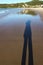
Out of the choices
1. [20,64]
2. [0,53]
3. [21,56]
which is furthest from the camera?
[0,53]

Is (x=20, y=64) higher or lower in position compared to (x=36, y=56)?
lower

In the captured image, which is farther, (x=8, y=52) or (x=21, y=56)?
(x=8, y=52)

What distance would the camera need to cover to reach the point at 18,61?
4031 millimetres

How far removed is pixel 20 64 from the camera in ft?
12.6

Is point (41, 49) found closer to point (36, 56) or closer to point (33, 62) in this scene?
point (36, 56)

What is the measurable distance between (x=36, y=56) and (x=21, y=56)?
421 mm

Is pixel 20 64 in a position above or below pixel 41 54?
below

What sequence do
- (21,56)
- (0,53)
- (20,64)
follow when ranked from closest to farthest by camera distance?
(20,64), (21,56), (0,53)

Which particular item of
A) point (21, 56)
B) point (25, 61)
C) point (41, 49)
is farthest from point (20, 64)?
point (41, 49)

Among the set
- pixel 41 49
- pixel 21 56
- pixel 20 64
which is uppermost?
pixel 41 49

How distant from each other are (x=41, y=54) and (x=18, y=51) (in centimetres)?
72

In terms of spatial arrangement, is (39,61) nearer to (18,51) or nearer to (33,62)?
(33,62)

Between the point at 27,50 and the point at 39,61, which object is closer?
the point at 39,61

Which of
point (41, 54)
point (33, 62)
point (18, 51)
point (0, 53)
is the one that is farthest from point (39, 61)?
point (0, 53)
